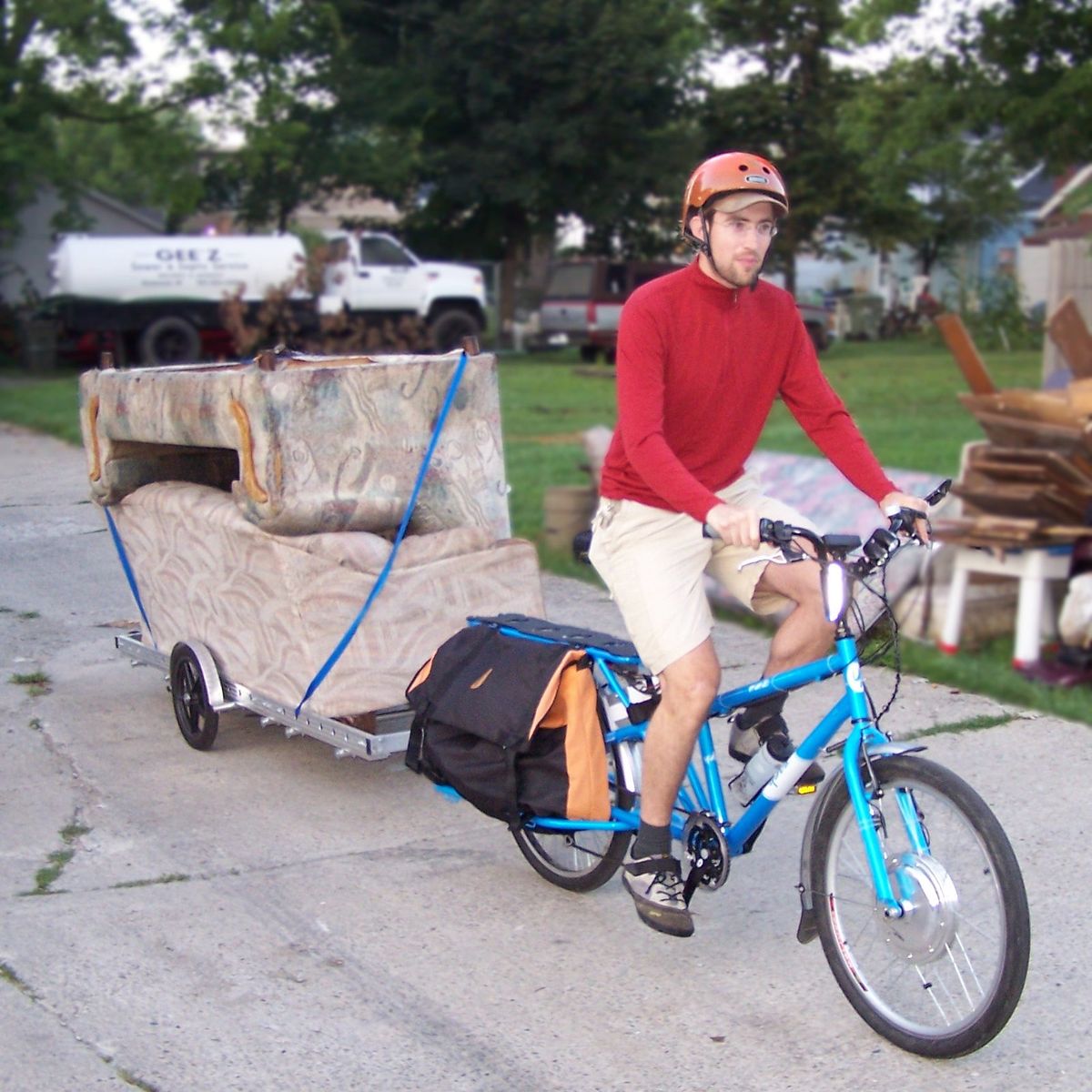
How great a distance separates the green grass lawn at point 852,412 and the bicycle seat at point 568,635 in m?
2.69

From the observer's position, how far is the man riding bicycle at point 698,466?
12.7ft

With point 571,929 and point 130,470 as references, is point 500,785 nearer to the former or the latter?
point 571,929

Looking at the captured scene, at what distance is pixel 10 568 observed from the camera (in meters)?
8.78

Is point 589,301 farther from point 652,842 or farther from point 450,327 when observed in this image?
point 652,842

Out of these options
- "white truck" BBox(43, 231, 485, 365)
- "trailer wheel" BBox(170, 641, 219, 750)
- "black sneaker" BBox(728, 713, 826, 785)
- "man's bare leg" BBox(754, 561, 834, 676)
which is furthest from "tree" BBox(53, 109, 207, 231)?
"man's bare leg" BBox(754, 561, 834, 676)

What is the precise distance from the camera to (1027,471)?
273 inches

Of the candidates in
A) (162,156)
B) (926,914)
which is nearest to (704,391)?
(926,914)

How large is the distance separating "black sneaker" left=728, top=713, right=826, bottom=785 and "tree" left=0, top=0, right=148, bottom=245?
24.6m

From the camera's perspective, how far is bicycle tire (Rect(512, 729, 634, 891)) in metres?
4.38

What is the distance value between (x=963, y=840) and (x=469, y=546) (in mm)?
2473

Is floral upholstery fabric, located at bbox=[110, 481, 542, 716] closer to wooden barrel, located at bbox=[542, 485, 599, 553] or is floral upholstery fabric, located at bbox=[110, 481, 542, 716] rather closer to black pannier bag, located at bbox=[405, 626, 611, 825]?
black pannier bag, located at bbox=[405, 626, 611, 825]

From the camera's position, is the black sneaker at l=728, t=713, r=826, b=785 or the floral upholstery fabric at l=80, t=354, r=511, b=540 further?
the floral upholstery fabric at l=80, t=354, r=511, b=540

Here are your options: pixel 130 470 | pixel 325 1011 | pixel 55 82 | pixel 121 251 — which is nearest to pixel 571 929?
Answer: pixel 325 1011

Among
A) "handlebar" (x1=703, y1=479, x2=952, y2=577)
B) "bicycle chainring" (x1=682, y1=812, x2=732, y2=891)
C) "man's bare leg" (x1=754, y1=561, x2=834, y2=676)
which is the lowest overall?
"bicycle chainring" (x1=682, y1=812, x2=732, y2=891)
